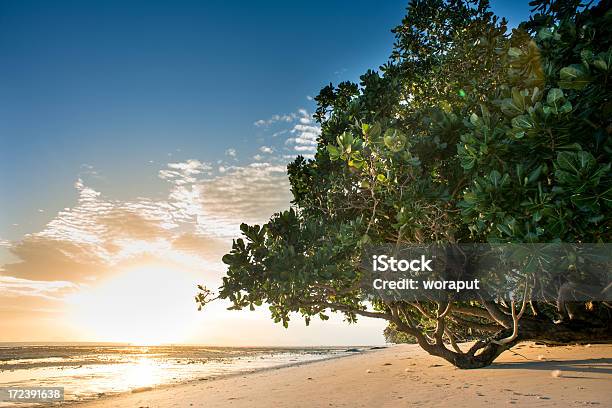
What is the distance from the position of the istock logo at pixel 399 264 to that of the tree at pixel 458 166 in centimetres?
45

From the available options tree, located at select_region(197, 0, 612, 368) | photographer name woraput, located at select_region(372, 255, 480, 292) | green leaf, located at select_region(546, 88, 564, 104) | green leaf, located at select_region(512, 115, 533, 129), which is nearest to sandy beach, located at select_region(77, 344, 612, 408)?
tree, located at select_region(197, 0, 612, 368)

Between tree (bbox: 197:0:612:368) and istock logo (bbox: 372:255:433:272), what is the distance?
45 centimetres

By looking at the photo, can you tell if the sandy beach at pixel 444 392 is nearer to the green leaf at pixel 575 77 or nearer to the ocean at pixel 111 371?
the green leaf at pixel 575 77

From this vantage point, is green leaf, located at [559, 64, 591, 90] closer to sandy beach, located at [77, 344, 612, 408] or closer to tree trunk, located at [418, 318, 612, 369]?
sandy beach, located at [77, 344, 612, 408]

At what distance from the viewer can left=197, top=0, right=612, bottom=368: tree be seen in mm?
5137

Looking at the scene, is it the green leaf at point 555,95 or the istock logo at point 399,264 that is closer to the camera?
the green leaf at point 555,95

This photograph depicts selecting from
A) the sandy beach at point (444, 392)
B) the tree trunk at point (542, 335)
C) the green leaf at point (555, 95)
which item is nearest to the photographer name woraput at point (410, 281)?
the sandy beach at point (444, 392)

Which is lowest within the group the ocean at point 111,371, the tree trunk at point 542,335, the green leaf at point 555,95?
the ocean at point 111,371

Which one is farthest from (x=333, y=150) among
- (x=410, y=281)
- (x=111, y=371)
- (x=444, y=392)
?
(x=111, y=371)

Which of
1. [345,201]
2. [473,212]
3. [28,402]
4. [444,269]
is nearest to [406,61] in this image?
[345,201]

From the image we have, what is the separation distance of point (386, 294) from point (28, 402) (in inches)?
416

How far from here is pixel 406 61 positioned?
11469 mm

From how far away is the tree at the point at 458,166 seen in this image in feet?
16.9

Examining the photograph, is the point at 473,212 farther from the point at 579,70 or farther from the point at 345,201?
the point at 345,201
